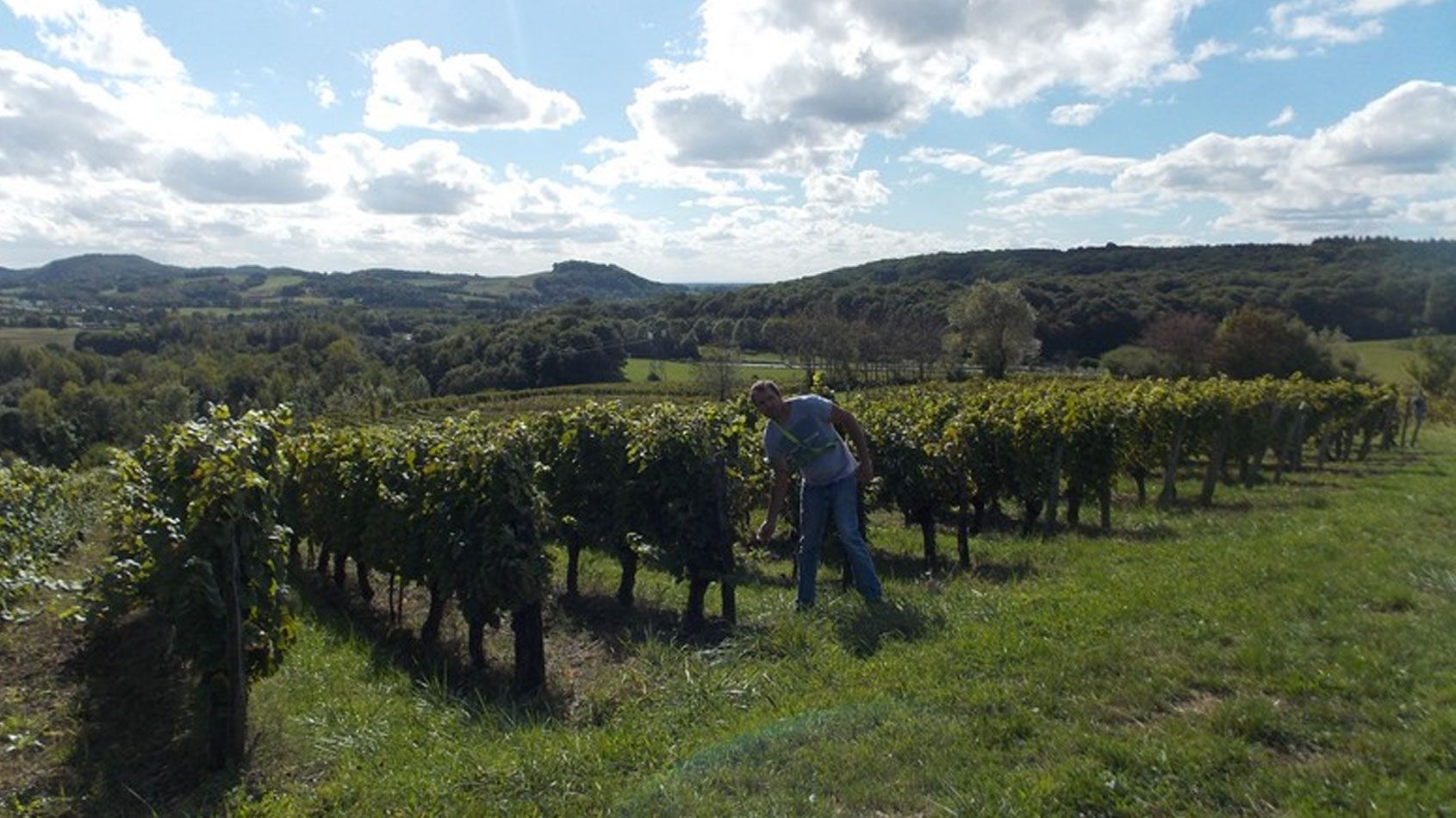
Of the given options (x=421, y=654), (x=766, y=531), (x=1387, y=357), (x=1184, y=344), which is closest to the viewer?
(x=766, y=531)

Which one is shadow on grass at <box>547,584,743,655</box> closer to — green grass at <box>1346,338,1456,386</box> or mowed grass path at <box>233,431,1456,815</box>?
mowed grass path at <box>233,431,1456,815</box>

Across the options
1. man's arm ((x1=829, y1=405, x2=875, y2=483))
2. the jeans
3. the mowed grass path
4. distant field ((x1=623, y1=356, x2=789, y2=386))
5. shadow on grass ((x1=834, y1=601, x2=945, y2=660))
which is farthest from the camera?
distant field ((x1=623, y1=356, x2=789, y2=386))

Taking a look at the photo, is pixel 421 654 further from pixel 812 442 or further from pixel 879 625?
pixel 879 625

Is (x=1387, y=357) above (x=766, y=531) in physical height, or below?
below

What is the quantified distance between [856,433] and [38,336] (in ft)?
518

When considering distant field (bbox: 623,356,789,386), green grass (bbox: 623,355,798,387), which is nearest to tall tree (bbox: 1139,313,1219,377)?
green grass (bbox: 623,355,798,387)

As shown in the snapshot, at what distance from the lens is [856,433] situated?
746cm

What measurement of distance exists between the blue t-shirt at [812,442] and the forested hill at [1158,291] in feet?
230

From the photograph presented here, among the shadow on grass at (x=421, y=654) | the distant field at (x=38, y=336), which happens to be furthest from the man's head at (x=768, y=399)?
the distant field at (x=38, y=336)

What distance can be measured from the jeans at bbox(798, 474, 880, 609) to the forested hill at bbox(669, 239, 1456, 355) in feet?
230

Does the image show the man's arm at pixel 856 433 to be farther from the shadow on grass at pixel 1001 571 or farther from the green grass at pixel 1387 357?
the green grass at pixel 1387 357

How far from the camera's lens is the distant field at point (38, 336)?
385 ft

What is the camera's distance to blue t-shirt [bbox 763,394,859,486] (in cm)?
765

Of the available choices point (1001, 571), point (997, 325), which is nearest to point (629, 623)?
point (1001, 571)
